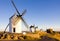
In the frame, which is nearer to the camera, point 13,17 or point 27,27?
point 13,17

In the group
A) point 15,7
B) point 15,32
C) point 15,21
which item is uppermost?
point 15,7

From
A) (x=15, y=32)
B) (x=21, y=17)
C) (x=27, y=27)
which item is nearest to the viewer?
(x=15, y=32)

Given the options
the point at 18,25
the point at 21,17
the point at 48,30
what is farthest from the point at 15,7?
the point at 48,30

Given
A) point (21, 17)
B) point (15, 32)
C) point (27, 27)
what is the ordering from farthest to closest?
point (27, 27), point (21, 17), point (15, 32)

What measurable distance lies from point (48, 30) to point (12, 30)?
14501 millimetres

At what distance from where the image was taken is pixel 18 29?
47.6m

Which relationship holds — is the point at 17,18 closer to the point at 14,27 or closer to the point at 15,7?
the point at 14,27

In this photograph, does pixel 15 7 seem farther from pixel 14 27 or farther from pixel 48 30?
pixel 48 30

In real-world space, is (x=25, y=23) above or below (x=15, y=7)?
below

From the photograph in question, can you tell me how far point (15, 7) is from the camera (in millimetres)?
53281

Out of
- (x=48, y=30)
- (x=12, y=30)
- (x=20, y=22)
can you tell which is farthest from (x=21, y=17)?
(x=48, y=30)

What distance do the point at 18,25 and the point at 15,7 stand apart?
309 inches

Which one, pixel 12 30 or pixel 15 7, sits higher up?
pixel 15 7

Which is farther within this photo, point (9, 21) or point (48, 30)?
→ point (48, 30)
